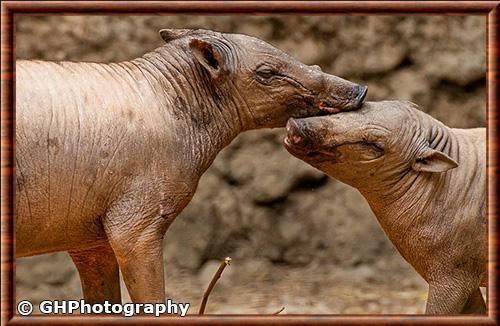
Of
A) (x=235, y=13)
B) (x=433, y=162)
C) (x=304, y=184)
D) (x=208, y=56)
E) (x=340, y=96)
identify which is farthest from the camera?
(x=304, y=184)

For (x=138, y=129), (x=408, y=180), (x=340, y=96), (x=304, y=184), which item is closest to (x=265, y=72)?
(x=340, y=96)

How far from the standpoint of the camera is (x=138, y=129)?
4.33m

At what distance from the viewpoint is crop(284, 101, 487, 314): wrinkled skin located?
4758 millimetres

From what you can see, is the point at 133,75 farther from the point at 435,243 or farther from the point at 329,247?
the point at 329,247

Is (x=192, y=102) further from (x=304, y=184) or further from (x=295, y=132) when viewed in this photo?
(x=304, y=184)

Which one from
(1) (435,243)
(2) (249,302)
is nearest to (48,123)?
(1) (435,243)

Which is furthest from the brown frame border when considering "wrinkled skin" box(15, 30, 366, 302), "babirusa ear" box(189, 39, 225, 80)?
"babirusa ear" box(189, 39, 225, 80)

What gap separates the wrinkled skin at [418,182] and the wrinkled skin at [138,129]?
16 centimetres

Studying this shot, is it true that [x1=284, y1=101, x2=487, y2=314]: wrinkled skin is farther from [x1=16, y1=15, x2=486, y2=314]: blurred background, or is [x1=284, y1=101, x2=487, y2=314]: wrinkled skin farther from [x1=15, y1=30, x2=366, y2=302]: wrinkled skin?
[x1=16, y1=15, x2=486, y2=314]: blurred background

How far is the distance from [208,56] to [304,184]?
3111 mm

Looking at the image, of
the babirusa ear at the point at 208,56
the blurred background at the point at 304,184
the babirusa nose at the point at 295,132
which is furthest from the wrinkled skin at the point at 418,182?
the blurred background at the point at 304,184

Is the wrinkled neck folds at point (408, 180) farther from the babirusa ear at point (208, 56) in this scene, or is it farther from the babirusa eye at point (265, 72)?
the babirusa ear at point (208, 56)

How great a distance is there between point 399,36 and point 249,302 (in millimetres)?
2223

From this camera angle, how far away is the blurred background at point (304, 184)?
725 centimetres
